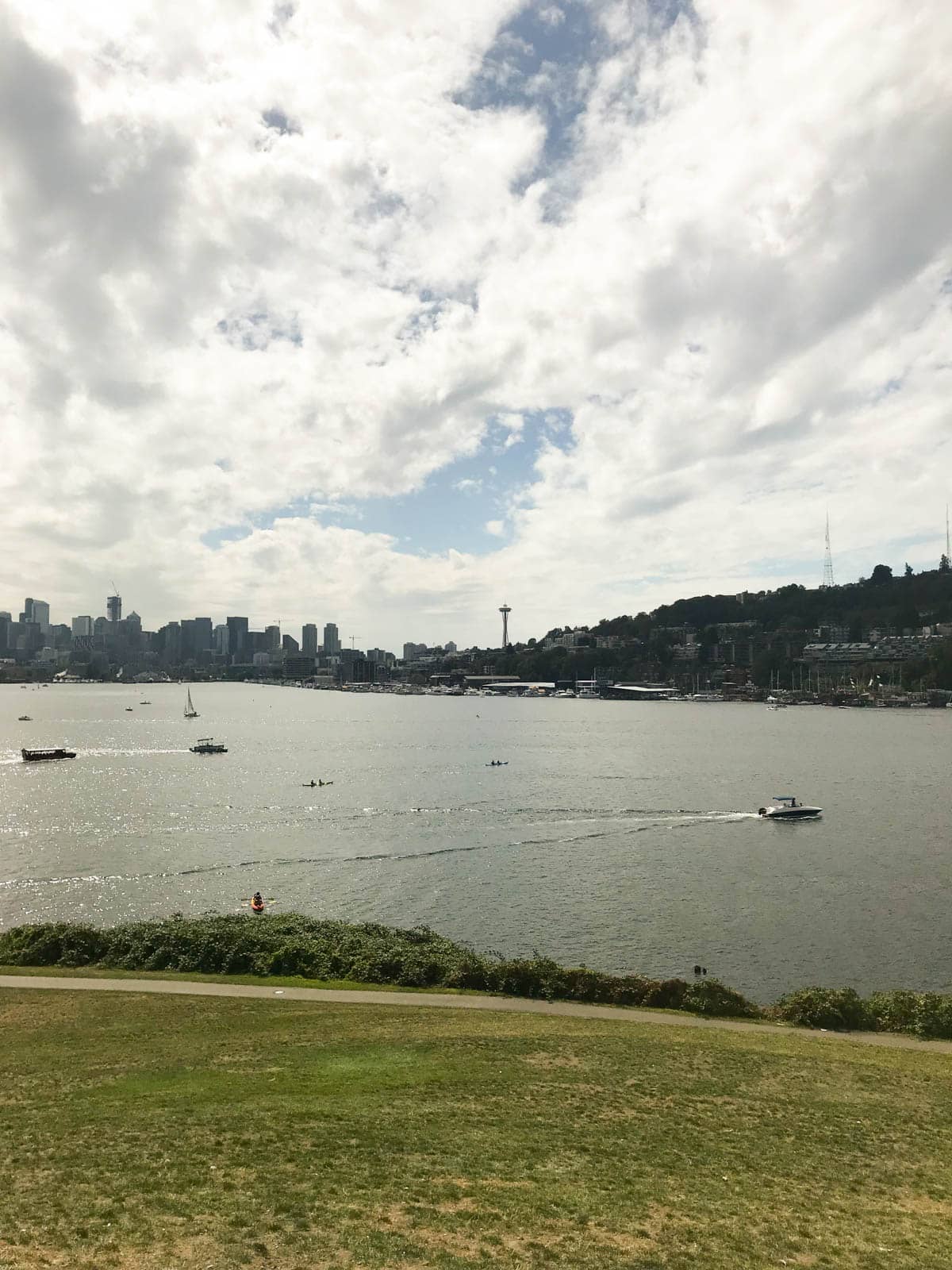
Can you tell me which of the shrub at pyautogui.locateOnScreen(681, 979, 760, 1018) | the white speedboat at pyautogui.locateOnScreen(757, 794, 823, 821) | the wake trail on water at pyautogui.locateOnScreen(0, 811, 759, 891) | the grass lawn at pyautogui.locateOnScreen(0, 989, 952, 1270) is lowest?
the wake trail on water at pyautogui.locateOnScreen(0, 811, 759, 891)

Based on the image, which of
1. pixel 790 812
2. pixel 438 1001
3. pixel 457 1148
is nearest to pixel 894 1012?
pixel 438 1001

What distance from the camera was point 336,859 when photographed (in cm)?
5738

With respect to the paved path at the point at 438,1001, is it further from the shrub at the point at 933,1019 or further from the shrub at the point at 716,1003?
the shrub at the point at 716,1003

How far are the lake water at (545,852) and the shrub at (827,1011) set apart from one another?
6198mm

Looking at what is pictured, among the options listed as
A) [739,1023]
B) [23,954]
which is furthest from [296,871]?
[739,1023]

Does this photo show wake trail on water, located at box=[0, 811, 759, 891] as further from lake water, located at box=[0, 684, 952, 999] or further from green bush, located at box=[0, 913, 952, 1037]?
green bush, located at box=[0, 913, 952, 1037]

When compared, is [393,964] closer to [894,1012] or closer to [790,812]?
[894,1012]

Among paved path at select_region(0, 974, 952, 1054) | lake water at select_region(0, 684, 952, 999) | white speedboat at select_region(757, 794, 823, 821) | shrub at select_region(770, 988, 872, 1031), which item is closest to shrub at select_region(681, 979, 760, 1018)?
paved path at select_region(0, 974, 952, 1054)

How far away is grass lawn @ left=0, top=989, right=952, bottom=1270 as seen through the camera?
451 inches

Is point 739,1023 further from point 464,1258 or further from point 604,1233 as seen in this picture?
A: point 464,1258

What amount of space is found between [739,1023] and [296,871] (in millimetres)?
34618

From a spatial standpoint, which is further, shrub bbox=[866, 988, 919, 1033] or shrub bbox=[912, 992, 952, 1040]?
shrub bbox=[866, 988, 919, 1033]

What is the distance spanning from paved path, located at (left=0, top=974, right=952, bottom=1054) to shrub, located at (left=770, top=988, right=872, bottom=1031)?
0.60m

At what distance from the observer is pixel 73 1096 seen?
1684cm
